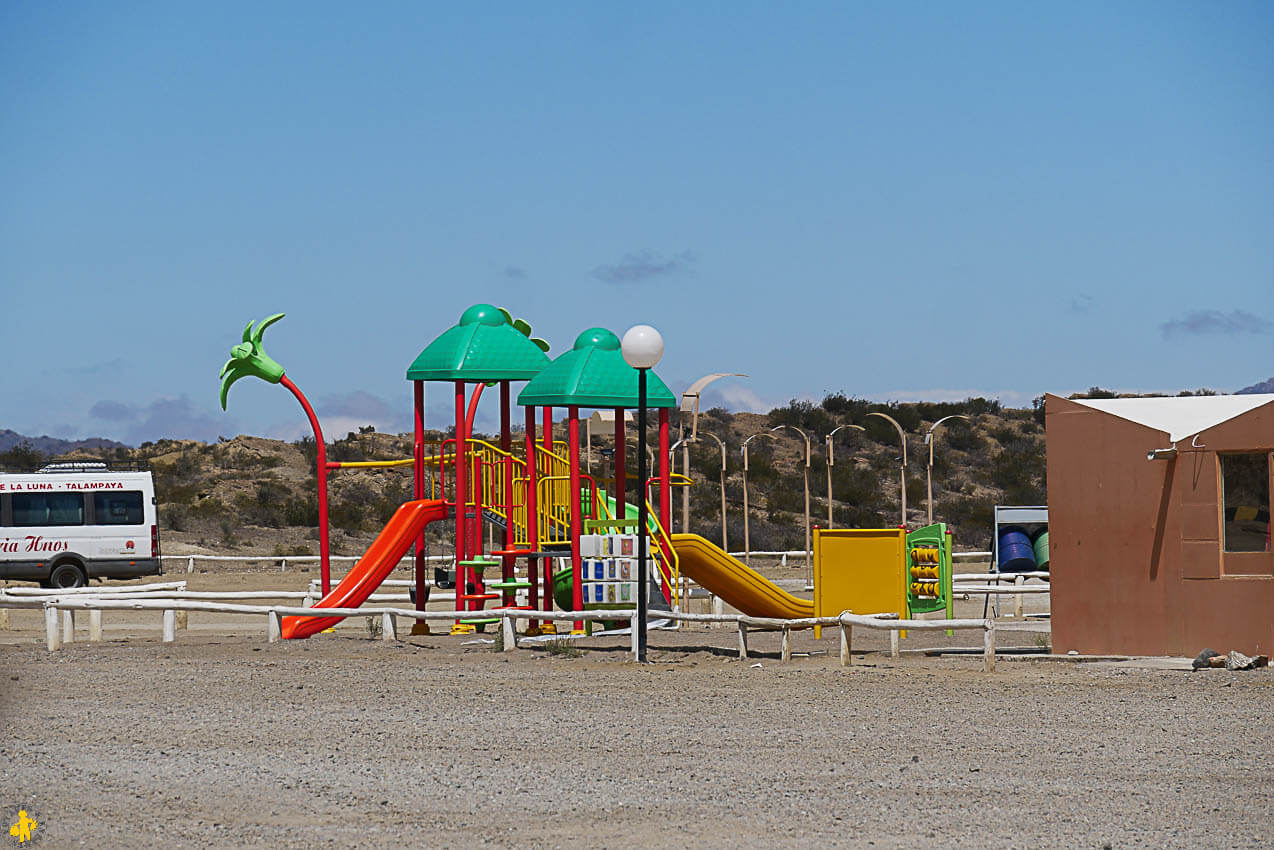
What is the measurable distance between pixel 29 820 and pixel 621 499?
13447mm

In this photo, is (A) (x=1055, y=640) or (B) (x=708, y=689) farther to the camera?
(A) (x=1055, y=640)

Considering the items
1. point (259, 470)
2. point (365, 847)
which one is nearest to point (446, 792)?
point (365, 847)

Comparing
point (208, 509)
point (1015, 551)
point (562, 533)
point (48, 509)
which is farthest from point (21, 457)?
point (562, 533)

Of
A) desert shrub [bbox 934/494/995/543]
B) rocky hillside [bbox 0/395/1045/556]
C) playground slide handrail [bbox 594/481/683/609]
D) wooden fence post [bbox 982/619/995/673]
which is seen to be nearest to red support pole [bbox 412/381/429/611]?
playground slide handrail [bbox 594/481/683/609]

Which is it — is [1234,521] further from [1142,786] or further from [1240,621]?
[1142,786]

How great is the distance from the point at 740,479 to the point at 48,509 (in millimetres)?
40443

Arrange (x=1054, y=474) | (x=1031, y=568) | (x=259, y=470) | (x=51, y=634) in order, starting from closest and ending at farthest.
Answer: (x=1054, y=474), (x=51, y=634), (x=1031, y=568), (x=259, y=470)

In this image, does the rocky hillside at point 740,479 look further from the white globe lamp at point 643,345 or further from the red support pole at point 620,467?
the white globe lamp at point 643,345

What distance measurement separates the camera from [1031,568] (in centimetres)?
3300

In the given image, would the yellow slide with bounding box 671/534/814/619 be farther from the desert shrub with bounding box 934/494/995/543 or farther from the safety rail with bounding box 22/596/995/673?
the desert shrub with bounding box 934/494/995/543

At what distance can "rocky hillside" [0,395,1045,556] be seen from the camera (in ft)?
181

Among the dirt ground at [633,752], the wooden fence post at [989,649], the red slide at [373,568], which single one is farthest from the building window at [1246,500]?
the red slide at [373,568]

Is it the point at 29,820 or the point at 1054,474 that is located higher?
the point at 1054,474

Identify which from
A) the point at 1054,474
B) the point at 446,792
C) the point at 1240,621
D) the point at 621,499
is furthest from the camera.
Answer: the point at 621,499
